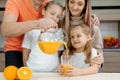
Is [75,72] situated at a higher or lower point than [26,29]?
lower

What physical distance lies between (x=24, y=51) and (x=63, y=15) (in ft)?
1.23

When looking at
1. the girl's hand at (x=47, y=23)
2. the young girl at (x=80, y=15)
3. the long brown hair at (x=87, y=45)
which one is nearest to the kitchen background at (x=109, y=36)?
the young girl at (x=80, y=15)

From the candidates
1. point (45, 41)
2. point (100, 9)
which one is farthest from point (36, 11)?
point (100, 9)

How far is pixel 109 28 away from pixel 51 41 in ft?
7.13

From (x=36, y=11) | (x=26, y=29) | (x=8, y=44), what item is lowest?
(x=8, y=44)

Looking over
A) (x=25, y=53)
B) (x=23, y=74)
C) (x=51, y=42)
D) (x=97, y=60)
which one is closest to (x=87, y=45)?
(x=97, y=60)

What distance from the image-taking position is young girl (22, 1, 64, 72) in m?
1.66

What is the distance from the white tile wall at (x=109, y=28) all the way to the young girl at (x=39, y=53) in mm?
1738

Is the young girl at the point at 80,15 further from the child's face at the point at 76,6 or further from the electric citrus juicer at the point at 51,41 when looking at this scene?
the electric citrus juicer at the point at 51,41

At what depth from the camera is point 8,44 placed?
1.85m

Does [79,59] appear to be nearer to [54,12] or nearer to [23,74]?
[54,12]

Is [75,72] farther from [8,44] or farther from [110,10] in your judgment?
[110,10]

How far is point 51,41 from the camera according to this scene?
131 centimetres

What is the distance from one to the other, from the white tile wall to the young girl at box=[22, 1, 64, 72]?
1.74m
